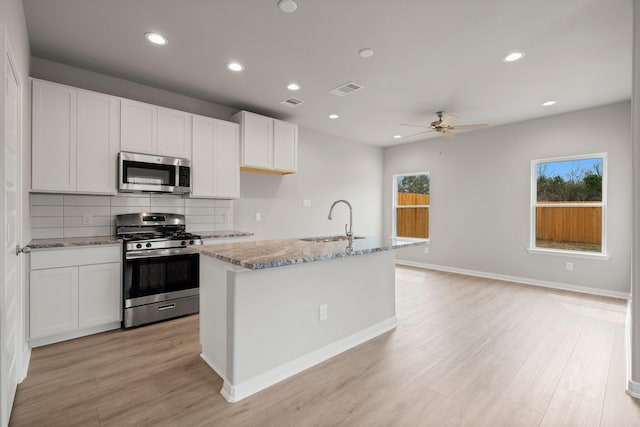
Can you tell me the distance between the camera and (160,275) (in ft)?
10.5

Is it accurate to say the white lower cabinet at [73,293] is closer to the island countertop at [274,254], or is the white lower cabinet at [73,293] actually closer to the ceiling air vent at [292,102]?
the island countertop at [274,254]

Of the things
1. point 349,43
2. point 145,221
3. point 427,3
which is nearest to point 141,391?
point 145,221

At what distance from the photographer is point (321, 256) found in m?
1.99

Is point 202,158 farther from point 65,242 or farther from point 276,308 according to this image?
point 276,308

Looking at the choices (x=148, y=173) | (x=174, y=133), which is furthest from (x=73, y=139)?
(x=174, y=133)

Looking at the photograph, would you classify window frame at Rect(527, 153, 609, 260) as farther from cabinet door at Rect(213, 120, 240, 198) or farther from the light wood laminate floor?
cabinet door at Rect(213, 120, 240, 198)

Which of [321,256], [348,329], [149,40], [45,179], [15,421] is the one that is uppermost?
[149,40]

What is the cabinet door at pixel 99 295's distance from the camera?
2785 mm

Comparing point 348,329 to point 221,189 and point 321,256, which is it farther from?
point 221,189

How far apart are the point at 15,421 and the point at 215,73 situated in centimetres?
321

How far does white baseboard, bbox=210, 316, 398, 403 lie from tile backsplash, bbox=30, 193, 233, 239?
78.9 inches

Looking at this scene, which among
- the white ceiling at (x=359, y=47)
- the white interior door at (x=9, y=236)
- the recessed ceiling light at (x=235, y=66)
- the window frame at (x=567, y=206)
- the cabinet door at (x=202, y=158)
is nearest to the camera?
the white interior door at (x=9, y=236)

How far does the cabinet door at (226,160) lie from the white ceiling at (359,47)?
1.45 ft

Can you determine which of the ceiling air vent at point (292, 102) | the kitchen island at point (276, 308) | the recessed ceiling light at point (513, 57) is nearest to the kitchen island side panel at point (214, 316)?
the kitchen island at point (276, 308)
